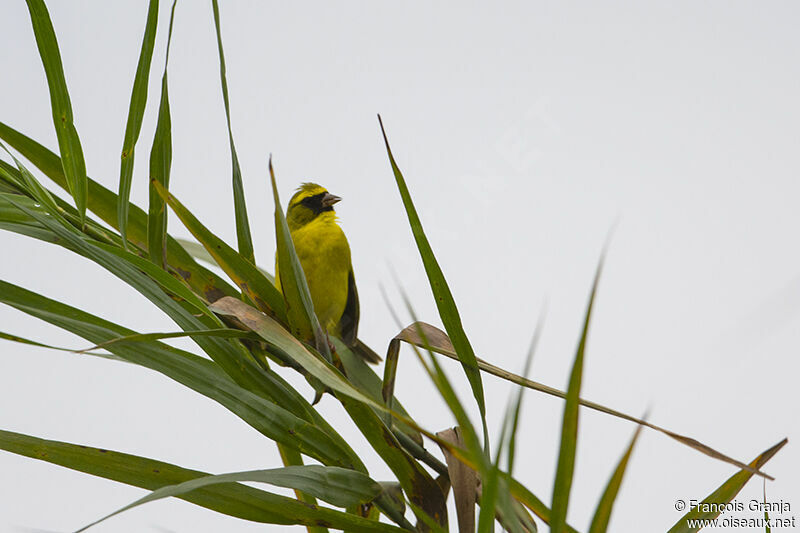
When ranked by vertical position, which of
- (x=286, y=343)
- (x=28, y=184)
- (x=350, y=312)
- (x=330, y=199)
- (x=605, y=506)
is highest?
(x=330, y=199)

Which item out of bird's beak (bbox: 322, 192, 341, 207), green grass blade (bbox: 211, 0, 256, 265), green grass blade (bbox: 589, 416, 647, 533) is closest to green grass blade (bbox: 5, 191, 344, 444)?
green grass blade (bbox: 211, 0, 256, 265)

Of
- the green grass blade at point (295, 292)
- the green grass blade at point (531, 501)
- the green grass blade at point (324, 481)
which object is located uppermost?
the green grass blade at point (295, 292)

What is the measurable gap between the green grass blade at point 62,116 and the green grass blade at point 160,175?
0.06 m

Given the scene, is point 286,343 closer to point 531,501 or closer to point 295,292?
point 295,292

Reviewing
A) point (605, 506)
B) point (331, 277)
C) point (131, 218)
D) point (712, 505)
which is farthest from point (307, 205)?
point (605, 506)

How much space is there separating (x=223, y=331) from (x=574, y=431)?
0.93 feet

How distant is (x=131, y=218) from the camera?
0.77 meters

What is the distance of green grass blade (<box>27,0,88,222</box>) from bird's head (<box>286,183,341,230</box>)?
1.17m

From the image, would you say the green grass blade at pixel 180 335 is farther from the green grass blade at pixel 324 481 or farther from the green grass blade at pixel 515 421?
the green grass blade at pixel 515 421

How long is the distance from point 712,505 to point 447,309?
0.82 feet

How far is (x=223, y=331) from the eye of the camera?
56 cm

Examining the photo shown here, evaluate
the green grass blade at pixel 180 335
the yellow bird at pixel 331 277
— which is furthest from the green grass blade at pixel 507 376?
the yellow bird at pixel 331 277

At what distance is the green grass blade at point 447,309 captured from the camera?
1.82 ft

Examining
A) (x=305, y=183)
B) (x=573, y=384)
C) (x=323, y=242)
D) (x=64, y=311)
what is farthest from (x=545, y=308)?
(x=305, y=183)
